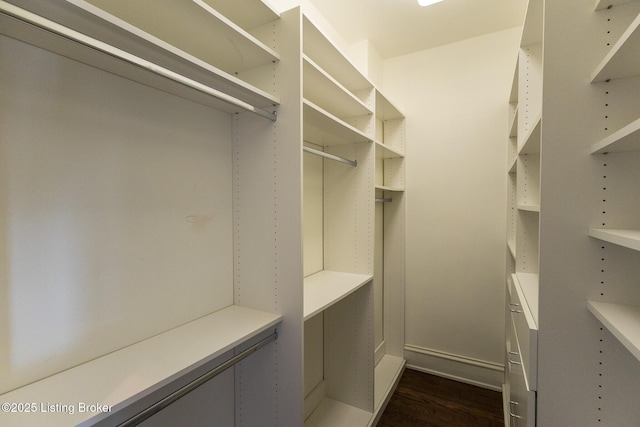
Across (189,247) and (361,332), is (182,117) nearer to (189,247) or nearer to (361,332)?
(189,247)

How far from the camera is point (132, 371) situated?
88cm

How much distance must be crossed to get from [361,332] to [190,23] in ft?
6.52

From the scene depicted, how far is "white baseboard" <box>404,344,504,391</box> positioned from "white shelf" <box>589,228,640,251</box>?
6.72ft

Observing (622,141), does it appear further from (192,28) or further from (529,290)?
(192,28)

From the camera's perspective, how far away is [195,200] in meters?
1.29

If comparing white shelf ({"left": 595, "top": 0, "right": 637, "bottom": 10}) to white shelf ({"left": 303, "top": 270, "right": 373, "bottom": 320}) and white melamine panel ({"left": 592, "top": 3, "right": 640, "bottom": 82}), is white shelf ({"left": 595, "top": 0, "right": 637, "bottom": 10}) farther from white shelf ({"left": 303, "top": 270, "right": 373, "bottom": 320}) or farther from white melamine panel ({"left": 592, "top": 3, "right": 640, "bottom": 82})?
white shelf ({"left": 303, "top": 270, "right": 373, "bottom": 320})

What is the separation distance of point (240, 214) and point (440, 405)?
2.16 metres

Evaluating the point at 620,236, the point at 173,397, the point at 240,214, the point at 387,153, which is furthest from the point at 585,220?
the point at 387,153

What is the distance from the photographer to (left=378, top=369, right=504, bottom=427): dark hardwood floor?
2.11 meters

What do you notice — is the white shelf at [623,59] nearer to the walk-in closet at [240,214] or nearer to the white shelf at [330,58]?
the walk-in closet at [240,214]

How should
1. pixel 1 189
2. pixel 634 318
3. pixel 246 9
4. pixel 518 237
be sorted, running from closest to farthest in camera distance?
pixel 1 189 < pixel 634 318 < pixel 246 9 < pixel 518 237

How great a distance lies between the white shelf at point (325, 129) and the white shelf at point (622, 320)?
1310 millimetres

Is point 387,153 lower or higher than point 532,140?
higher

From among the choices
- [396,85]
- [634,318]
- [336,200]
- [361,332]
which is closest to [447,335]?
[361,332]
